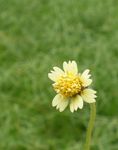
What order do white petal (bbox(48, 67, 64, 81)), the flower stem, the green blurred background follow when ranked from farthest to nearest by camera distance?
the green blurred background
white petal (bbox(48, 67, 64, 81))
the flower stem

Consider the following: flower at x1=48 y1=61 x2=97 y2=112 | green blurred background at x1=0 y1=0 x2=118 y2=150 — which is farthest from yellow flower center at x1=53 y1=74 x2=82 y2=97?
green blurred background at x1=0 y1=0 x2=118 y2=150

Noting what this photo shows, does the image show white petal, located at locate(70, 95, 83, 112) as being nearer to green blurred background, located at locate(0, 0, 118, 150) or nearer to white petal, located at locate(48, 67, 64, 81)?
white petal, located at locate(48, 67, 64, 81)

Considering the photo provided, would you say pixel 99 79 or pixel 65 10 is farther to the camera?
pixel 65 10

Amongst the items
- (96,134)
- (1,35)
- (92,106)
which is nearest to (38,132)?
(96,134)

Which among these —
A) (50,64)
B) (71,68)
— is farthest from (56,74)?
(50,64)

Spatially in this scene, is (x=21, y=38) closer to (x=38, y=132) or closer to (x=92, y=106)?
(x=38, y=132)

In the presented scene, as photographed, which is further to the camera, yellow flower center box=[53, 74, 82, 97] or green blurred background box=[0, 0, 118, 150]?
green blurred background box=[0, 0, 118, 150]

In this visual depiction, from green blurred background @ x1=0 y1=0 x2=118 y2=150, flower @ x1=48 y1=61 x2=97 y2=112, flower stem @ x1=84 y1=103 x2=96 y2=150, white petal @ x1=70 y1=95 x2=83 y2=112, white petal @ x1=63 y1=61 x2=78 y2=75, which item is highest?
green blurred background @ x1=0 y1=0 x2=118 y2=150
